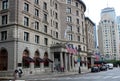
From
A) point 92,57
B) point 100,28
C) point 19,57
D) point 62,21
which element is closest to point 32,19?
point 19,57

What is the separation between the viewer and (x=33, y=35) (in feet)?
182

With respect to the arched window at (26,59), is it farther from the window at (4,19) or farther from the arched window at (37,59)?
the window at (4,19)

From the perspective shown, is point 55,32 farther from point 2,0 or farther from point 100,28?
point 100,28

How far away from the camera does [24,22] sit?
5262 centimetres

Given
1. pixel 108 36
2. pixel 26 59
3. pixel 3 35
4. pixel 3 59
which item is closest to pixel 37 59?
pixel 26 59

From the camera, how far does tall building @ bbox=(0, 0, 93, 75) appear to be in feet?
160

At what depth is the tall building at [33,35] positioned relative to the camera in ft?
160

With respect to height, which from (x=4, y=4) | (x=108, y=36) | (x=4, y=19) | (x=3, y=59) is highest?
(x=108, y=36)

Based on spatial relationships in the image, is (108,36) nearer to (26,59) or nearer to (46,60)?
(46,60)

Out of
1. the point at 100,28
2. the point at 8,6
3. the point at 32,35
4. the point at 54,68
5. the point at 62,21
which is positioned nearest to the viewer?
the point at 8,6

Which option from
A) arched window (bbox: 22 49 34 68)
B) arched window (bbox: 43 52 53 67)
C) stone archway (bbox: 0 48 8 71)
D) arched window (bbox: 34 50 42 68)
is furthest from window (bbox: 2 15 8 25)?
arched window (bbox: 43 52 53 67)

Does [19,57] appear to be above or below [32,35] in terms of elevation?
below

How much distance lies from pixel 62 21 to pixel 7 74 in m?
37.8

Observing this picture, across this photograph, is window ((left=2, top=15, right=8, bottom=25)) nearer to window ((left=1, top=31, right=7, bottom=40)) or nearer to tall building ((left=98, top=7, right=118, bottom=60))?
window ((left=1, top=31, right=7, bottom=40))
